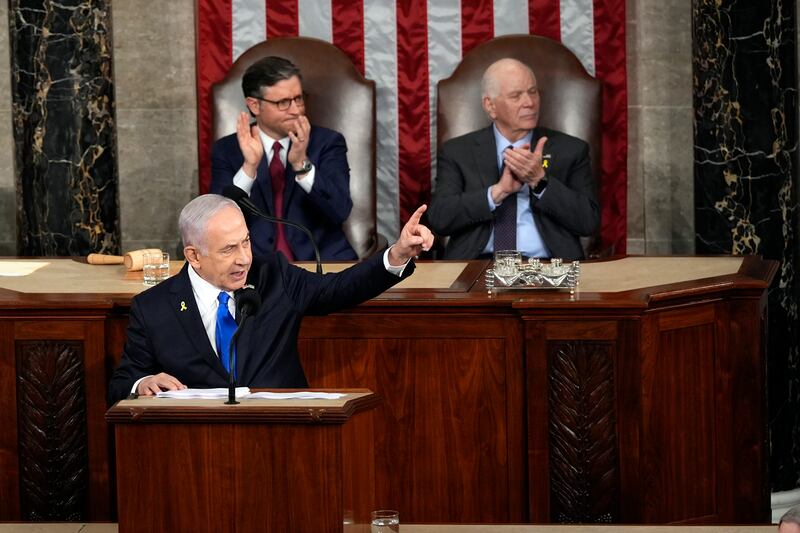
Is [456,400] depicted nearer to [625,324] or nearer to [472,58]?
[625,324]

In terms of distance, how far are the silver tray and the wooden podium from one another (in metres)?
1.49

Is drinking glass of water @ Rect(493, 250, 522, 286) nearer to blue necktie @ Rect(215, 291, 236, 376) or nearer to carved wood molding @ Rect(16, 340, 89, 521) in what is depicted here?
blue necktie @ Rect(215, 291, 236, 376)

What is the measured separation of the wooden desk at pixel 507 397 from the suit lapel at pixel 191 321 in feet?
1.91

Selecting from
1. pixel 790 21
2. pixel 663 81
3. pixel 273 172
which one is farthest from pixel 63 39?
pixel 790 21

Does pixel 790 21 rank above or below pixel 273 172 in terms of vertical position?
above

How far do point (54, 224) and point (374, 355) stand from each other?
279 centimetres

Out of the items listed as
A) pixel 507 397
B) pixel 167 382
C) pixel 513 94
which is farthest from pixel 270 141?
pixel 167 382

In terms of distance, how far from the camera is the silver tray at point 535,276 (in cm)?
470

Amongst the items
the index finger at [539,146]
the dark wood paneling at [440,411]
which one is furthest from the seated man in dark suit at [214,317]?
the index finger at [539,146]

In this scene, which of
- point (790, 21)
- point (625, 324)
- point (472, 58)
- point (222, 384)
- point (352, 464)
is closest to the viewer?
point (352, 464)

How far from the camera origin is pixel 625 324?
177 inches

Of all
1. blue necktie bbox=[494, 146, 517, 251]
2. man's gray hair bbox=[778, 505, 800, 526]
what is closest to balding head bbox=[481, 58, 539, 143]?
blue necktie bbox=[494, 146, 517, 251]

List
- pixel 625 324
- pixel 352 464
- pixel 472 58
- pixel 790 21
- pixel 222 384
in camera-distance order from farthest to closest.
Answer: pixel 472 58 → pixel 790 21 → pixel 625 324 → pixel 222 384 → pixel 352 464

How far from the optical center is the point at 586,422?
4.52 metres
